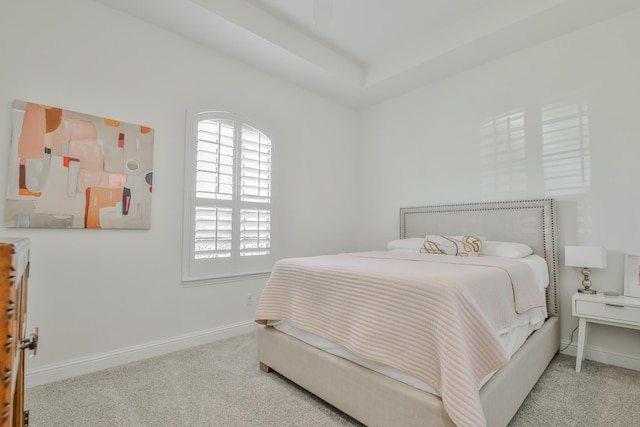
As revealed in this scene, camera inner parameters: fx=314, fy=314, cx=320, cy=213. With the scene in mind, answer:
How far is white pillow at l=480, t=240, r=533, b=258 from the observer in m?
2.62

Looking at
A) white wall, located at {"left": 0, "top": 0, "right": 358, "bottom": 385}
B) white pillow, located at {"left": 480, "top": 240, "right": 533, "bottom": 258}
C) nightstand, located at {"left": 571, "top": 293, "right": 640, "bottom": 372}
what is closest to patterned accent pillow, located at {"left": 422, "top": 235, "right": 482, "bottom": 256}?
white pillow, located at {"left": 480, "top": 240, "right": 533, "bottom": 258}

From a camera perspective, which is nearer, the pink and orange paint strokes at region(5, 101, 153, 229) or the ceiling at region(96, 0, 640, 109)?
the pink and orange paint strokes at region(5, 101, 153, 229)

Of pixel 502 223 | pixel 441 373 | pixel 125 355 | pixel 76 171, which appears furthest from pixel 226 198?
pixel 502 223

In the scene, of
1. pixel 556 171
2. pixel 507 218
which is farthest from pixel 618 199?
pixel 507 218

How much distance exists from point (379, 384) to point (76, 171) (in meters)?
2.46

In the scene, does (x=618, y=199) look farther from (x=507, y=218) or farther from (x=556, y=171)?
(x=507, y=218)

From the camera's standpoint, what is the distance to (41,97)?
218cm

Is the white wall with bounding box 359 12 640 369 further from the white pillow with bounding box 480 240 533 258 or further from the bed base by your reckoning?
the bed base

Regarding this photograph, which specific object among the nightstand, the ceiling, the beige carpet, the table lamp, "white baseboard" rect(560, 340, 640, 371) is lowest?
the beige carpet

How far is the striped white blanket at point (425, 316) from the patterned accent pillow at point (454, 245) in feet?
2.23

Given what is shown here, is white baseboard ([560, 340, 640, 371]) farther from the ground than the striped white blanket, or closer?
closer

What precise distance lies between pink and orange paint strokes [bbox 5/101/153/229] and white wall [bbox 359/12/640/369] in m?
2.91

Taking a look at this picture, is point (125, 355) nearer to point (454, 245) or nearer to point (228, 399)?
point (228, 399)

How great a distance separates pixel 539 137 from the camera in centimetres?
294
